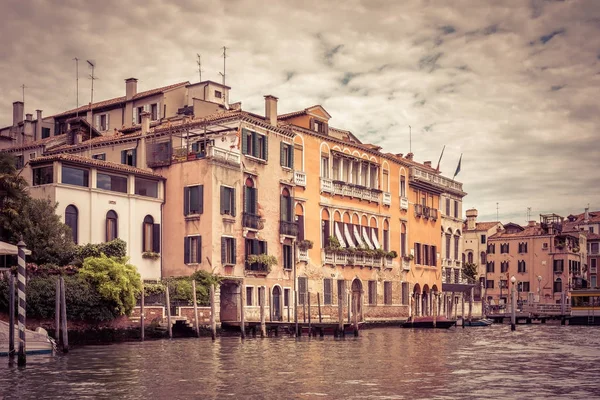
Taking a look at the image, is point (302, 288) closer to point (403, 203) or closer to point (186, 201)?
point (186, 201)

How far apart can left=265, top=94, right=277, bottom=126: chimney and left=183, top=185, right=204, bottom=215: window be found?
605 cm

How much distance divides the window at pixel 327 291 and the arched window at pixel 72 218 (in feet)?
50.3

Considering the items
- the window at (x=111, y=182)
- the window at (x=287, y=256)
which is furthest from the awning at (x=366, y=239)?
the window at (x=111, y=182)

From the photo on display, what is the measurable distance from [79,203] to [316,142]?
1487 centimetres

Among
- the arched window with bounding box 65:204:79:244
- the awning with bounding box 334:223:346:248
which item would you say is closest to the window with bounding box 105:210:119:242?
the arched window with bounding box 65:204:79:244

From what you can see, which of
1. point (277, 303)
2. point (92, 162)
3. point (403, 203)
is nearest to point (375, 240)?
point (403, 203)

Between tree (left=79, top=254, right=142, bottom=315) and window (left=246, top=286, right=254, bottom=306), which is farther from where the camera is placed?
window (left=246, top=286, right=254, bottom=306)

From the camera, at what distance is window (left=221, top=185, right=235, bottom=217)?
38.3 m

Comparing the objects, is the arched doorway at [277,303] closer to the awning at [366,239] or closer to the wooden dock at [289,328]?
the wooden dock at [289,328]

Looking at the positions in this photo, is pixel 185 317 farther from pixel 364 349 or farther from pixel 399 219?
pixel 399 219

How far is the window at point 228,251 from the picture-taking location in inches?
1499

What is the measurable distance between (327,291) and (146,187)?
12.3 m

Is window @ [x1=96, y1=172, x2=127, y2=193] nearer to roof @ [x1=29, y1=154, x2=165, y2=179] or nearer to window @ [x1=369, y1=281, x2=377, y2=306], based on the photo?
roof @ [x1=29, y1=154, x2=165, y2=179]

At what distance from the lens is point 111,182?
118 feet
